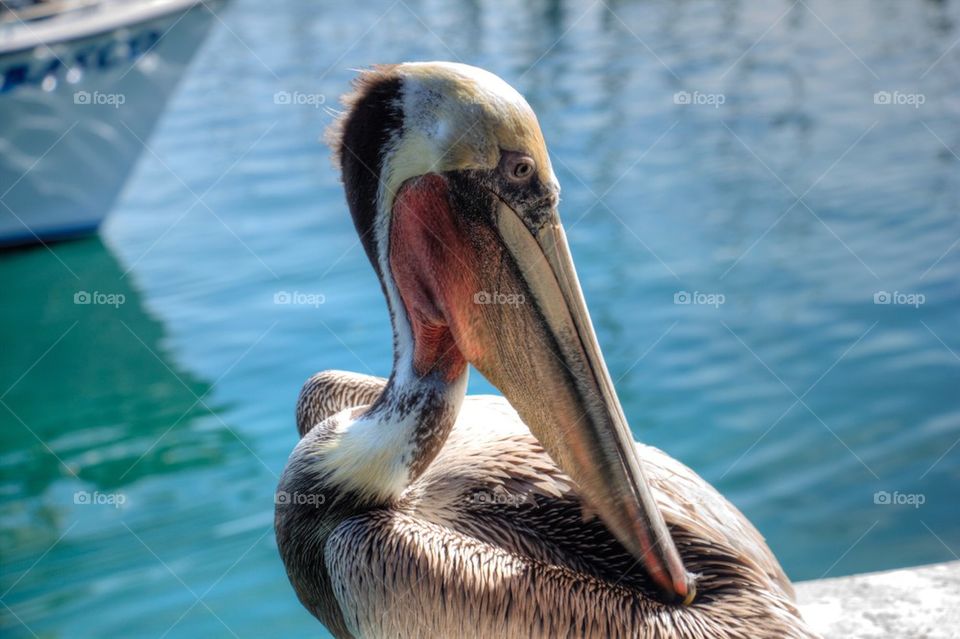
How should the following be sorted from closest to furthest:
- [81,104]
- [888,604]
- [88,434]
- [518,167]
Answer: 1. [518,167]
2. [888,604]
3. [88,434]
4. [81,104]

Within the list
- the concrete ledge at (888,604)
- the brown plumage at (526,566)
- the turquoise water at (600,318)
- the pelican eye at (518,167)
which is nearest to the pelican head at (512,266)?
the pelican eye at (518,167)

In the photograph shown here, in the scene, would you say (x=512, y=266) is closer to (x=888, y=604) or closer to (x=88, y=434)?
(x=888, y=604)

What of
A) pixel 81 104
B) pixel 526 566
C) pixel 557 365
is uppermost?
pixel 557 365

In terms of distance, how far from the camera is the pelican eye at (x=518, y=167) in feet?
7.91

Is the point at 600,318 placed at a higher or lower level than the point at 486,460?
lower

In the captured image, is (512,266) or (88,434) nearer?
(512,266)

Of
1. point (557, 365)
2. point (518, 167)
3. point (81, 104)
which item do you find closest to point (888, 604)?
point (557, 365)

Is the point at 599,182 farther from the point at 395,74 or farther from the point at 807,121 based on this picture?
the point at 395,74

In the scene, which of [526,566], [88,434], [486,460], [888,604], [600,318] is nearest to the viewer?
[526,566]

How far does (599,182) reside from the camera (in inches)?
360

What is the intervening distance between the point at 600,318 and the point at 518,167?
483 centimetres

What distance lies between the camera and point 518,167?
2414mm

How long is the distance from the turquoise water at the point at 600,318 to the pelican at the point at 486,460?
7.83 feet

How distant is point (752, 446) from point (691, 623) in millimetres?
3628
